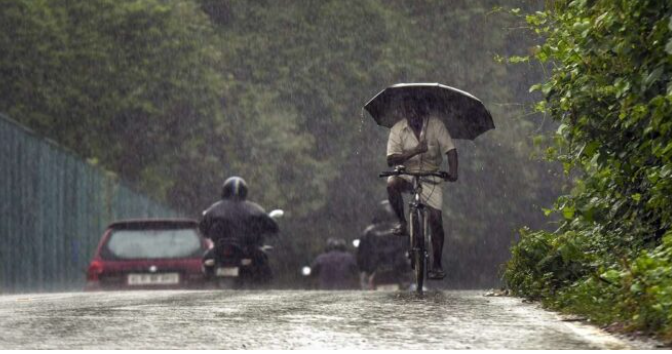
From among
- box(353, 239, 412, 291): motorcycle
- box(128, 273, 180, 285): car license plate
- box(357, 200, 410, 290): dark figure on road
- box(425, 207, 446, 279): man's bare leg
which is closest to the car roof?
box(128, 273, 180, 285): car license plate

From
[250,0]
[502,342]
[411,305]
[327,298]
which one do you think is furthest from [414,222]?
→ [250,0]

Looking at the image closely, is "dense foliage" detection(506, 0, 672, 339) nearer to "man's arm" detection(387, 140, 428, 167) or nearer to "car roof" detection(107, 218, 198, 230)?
"man's arm" detection(387, 140, 428, 167)

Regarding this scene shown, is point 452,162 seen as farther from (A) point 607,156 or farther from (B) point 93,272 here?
(B) point 93,272

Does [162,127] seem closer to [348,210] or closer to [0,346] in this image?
[348,210]

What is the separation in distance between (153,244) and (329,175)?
17.6 meters

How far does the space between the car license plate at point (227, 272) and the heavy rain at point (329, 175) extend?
27 millimetres

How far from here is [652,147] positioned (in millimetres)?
10734

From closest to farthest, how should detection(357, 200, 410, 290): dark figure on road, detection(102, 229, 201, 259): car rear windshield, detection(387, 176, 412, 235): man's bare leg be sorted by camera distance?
detection(387, 176, 412, 235): man's bare leg
detection(102, 229, 201, 259): car rear windshield
detection(357, 200, 410, 290): dark figure on road

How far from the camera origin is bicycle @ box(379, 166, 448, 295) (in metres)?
13.7

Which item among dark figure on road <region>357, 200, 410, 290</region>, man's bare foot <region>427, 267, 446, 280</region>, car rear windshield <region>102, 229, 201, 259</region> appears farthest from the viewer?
dark figure on road <region>357, 200, 410, 290</region>

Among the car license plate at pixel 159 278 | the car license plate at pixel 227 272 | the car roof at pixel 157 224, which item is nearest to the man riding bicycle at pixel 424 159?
the car license plate at pixel 227 272

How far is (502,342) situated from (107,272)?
41.5 ft

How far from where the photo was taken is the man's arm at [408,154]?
1383 centimetres

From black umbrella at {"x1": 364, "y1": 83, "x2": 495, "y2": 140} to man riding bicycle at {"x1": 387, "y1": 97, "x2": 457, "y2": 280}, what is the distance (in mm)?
248
